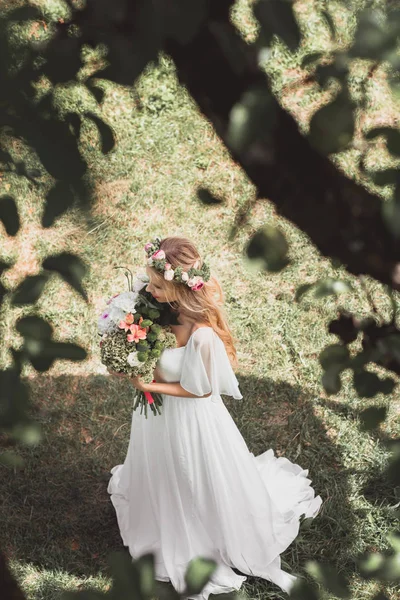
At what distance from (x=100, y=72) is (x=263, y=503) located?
132 inches

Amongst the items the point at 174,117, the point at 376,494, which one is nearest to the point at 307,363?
the point at 376,494

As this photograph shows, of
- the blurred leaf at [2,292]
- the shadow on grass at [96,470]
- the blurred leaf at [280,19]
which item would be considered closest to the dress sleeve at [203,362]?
the shadow on grass at [96,470]

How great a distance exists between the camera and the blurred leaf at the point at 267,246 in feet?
4.06

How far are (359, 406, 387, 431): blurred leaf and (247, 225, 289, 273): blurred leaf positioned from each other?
0.58m

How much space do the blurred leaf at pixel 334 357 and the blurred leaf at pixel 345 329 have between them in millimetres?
28

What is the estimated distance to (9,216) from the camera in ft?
4.56

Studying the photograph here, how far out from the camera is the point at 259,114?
1053mm

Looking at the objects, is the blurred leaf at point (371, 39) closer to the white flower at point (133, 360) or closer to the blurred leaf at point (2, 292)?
the blurred leaf at point (2, 292)

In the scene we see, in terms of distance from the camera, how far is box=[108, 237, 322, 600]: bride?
142 inches

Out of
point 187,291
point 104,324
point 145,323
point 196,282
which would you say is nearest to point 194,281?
point 196,282

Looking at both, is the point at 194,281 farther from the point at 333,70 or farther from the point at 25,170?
the point at 333,70

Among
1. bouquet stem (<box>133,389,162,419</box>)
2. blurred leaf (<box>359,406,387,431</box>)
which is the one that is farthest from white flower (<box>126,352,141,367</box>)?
blurred leaf (<box>359,406,387,431</box>)

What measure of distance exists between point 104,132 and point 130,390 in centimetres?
428

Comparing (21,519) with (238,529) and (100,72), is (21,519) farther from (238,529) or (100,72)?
(100,72)
